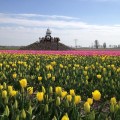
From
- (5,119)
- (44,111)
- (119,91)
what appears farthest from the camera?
(119,91)

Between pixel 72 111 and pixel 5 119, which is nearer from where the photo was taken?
pixel 5 119

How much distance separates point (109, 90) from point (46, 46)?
4189 cm

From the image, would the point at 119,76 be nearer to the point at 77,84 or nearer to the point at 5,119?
the point at 77,84

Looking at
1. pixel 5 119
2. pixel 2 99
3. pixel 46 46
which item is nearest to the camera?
pixel 5 119

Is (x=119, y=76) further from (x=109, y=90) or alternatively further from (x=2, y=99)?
(x=2, y=99)

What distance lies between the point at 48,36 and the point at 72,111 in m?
47.8

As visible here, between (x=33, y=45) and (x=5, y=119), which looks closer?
(x=5, y=119)

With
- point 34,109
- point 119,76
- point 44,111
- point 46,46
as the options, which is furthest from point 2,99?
point 46,46

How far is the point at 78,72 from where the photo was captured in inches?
382

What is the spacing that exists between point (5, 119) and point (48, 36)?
48309mm

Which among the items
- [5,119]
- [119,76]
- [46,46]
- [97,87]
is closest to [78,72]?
[119,76]

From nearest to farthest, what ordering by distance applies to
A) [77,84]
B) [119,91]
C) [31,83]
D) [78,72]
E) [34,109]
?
[34,109]
[119,91]
[77,84]
[31,83]
[78,72]

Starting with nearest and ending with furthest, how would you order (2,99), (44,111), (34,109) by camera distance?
1. (44,111)
2. (34,109)
3. (2,99)

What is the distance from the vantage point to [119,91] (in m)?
7.32
